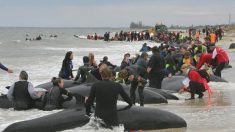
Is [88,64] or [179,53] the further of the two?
[179,53]

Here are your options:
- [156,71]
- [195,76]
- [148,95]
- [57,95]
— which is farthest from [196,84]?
[57,95]

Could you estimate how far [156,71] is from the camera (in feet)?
55.0

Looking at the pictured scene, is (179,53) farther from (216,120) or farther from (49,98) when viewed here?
(216,120)

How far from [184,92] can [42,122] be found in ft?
25.1

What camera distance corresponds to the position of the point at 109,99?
946 centimetres

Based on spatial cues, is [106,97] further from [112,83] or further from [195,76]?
[195,76]

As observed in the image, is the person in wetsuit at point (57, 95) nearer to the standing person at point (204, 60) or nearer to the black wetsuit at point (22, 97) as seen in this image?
the black wetsuit at point (22, 97)

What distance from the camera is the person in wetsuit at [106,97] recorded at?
30.9 feet

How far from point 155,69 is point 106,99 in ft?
24.4

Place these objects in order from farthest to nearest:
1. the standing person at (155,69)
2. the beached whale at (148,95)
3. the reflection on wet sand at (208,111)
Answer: the standing person at (155,69) < the beached whale at (148,95) < the reflection on wet sand at (208,111)

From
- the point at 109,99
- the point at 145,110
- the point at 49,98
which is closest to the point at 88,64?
the point at 49,98

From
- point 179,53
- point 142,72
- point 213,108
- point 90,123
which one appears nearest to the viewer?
point 90,123

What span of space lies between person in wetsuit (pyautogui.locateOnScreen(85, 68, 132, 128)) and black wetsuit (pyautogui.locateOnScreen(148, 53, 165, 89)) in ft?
23.1

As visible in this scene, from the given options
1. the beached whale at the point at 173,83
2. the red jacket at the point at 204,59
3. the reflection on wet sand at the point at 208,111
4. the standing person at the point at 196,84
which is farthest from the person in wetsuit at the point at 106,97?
the red jacket at the point at 204,59
